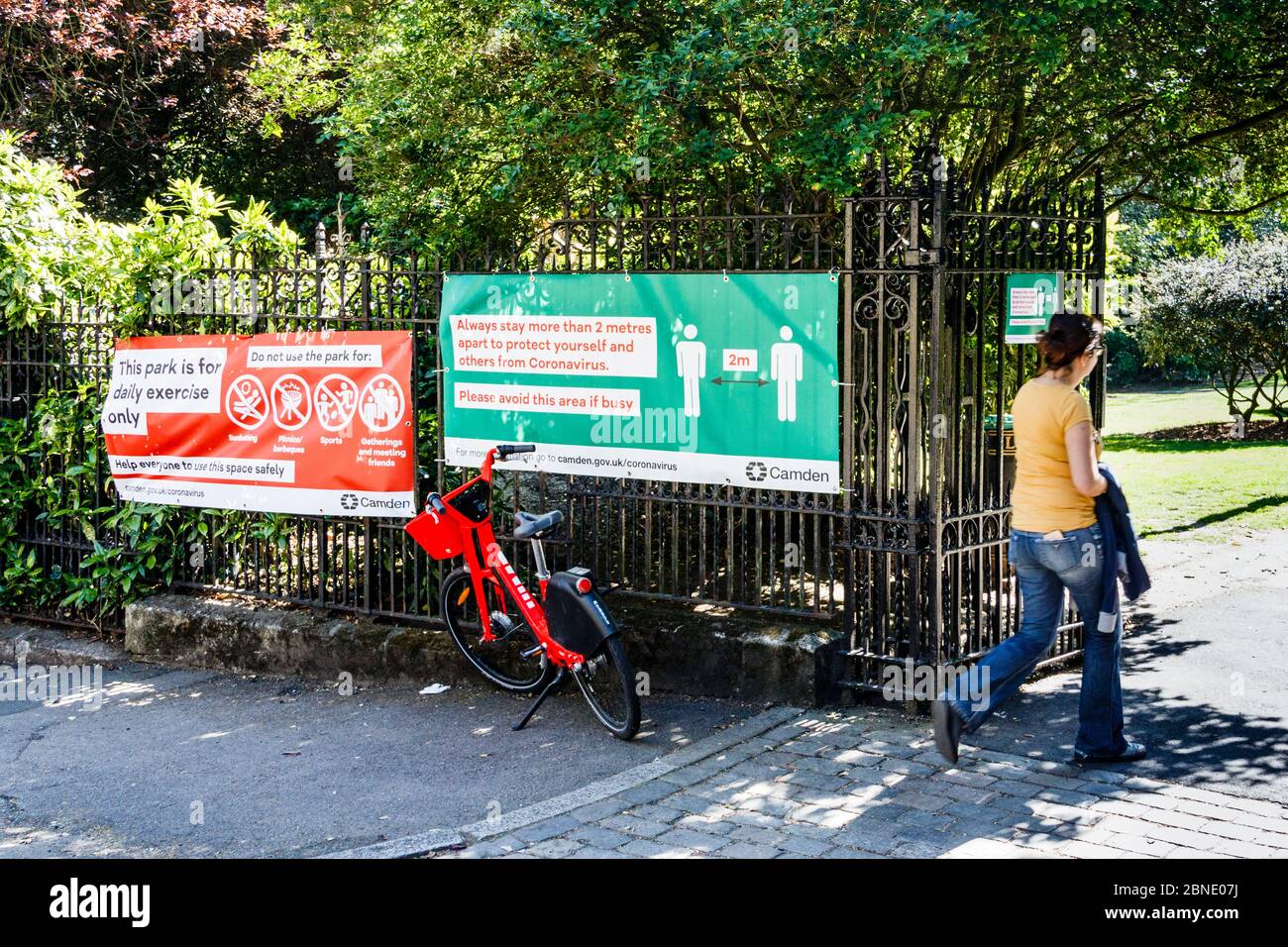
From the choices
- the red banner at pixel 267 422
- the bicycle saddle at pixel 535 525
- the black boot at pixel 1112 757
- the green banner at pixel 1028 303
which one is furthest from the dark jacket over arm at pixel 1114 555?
the red banner at pixel 267 422

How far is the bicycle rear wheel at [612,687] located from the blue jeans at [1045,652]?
5.07ft

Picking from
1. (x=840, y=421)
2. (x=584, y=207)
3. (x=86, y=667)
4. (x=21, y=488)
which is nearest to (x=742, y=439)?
(x=840, y=421)

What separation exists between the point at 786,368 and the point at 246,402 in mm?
3593

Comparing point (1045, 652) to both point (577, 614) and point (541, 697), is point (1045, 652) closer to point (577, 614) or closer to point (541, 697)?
point (577, 614)

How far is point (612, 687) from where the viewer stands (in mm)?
7129

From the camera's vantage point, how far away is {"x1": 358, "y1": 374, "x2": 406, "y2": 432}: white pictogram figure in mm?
8070

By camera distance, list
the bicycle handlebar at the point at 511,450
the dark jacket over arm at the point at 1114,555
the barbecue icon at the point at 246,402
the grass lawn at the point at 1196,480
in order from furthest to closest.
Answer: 1. the grass lawn at the point at 1196,480
2. the barbecue icon at the point at 246,402
3. the bicycle handlebar at the point at 511,450
4. the dark jacket over arm at the point at 1114,555

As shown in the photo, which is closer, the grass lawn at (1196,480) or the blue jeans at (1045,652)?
the blue jeans at (1045,652)

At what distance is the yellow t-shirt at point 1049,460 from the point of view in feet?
19.0

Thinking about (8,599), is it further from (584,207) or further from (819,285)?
(819,285)

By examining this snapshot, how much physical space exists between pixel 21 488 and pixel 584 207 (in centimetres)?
440

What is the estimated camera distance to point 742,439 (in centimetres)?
705

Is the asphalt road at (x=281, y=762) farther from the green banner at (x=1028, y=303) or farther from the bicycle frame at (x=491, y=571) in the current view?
the green banner at (x=1028, y=303)

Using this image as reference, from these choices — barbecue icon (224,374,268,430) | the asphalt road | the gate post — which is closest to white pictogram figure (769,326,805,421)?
the gate post
